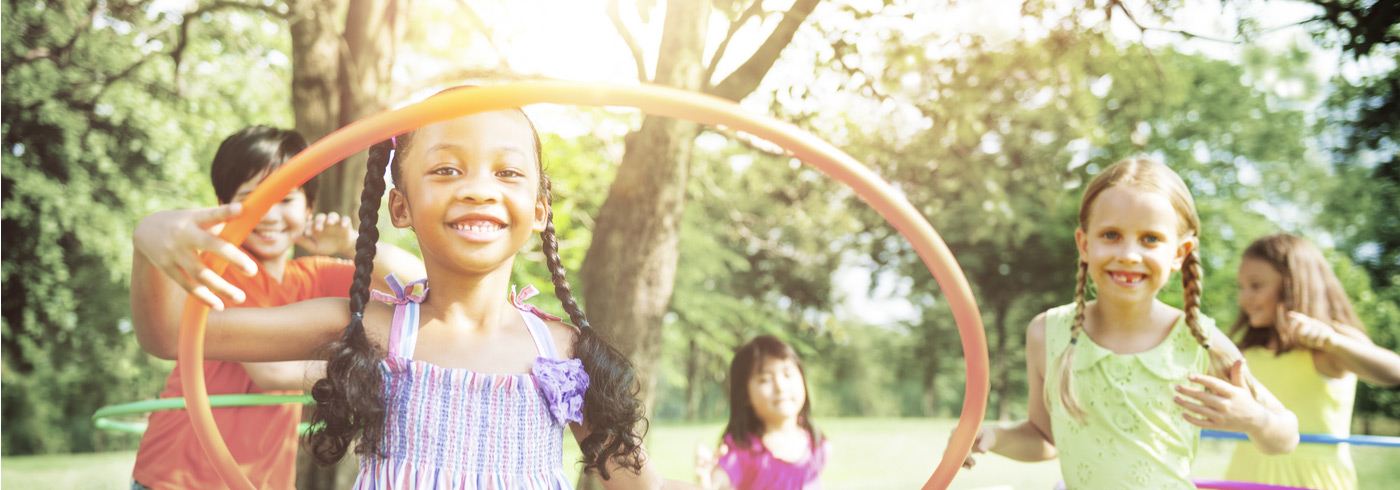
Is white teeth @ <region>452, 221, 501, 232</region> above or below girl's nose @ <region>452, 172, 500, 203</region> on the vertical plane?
below

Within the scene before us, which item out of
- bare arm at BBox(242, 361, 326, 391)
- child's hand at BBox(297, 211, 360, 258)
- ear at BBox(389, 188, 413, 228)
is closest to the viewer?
ear at BBox(389, 188, 413, 228)

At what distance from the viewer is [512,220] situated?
7.93 ft

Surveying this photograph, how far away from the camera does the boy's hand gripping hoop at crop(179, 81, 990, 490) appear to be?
2.10 meters

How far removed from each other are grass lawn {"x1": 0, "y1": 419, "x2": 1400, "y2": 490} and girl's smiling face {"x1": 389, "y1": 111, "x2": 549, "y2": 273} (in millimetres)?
10659

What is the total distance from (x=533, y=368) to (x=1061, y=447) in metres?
1.80

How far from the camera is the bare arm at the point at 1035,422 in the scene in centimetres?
334

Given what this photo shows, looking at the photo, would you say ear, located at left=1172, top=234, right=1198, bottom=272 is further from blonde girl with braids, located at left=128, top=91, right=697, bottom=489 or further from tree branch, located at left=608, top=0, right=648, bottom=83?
tree branch, located at left=608, top=0, right=648, bottom=83

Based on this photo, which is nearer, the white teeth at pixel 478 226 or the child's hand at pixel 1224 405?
the white teeth at pixel 478 226

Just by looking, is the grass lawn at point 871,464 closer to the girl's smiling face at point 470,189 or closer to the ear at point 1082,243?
the ear at point 1082,243

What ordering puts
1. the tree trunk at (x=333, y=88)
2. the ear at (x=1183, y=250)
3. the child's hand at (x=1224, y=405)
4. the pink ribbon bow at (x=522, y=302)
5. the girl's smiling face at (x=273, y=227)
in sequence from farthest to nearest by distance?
the tree trunk at (x=333, y=88) → the girl's smiling face at (x=273, y=227) → the ear at (x=1183, y=250) → the child's hand at (x=1224, y=405) → the pink ribbon bow at (x=522, y=302)

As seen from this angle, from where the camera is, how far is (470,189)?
2.33m

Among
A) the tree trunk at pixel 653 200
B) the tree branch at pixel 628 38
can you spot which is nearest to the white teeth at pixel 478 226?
the tree trunk at pixel 653 200

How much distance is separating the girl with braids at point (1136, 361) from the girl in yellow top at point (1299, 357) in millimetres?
1715

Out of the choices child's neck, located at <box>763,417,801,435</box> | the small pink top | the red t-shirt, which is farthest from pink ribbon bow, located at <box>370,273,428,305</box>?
child's neck, located at <box>763,417,801,435</box>
